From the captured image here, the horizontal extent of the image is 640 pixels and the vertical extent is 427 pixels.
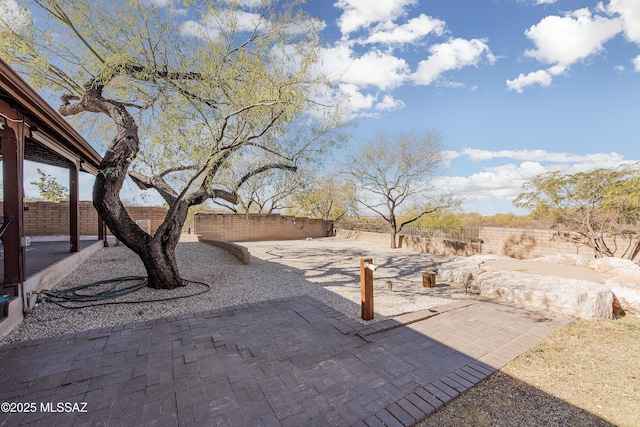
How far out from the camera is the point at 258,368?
7.49ft

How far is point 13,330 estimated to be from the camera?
9.59ft

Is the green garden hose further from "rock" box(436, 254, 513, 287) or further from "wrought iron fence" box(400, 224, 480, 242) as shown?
"wrought iron fence" box(400, 224, 480, 242)

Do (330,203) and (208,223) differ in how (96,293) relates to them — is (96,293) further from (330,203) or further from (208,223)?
(330,203)

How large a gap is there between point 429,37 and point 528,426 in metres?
8.47

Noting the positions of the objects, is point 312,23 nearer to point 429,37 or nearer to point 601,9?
point 429,37

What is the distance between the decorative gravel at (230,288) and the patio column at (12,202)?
55 cm

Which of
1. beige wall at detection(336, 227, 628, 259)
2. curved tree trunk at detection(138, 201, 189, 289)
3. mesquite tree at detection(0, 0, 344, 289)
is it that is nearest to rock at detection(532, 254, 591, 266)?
beige wall at detection(336, 227, 628, 259)

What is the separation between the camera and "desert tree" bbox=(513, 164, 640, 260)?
20.0 feet

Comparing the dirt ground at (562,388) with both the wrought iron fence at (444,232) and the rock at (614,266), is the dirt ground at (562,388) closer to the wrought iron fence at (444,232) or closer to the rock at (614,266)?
the rock at (614,266)

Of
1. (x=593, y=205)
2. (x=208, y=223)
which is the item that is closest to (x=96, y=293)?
(x=208, y=223)

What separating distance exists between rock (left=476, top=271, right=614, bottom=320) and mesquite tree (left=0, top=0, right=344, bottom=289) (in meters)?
4.78

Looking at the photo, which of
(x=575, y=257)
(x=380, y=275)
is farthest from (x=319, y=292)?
(x=575, y=257)

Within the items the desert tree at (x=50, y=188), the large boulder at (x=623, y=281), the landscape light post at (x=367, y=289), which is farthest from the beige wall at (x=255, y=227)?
the large boulder at (x=623, y=281)

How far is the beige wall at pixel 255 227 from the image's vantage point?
41.6ft
